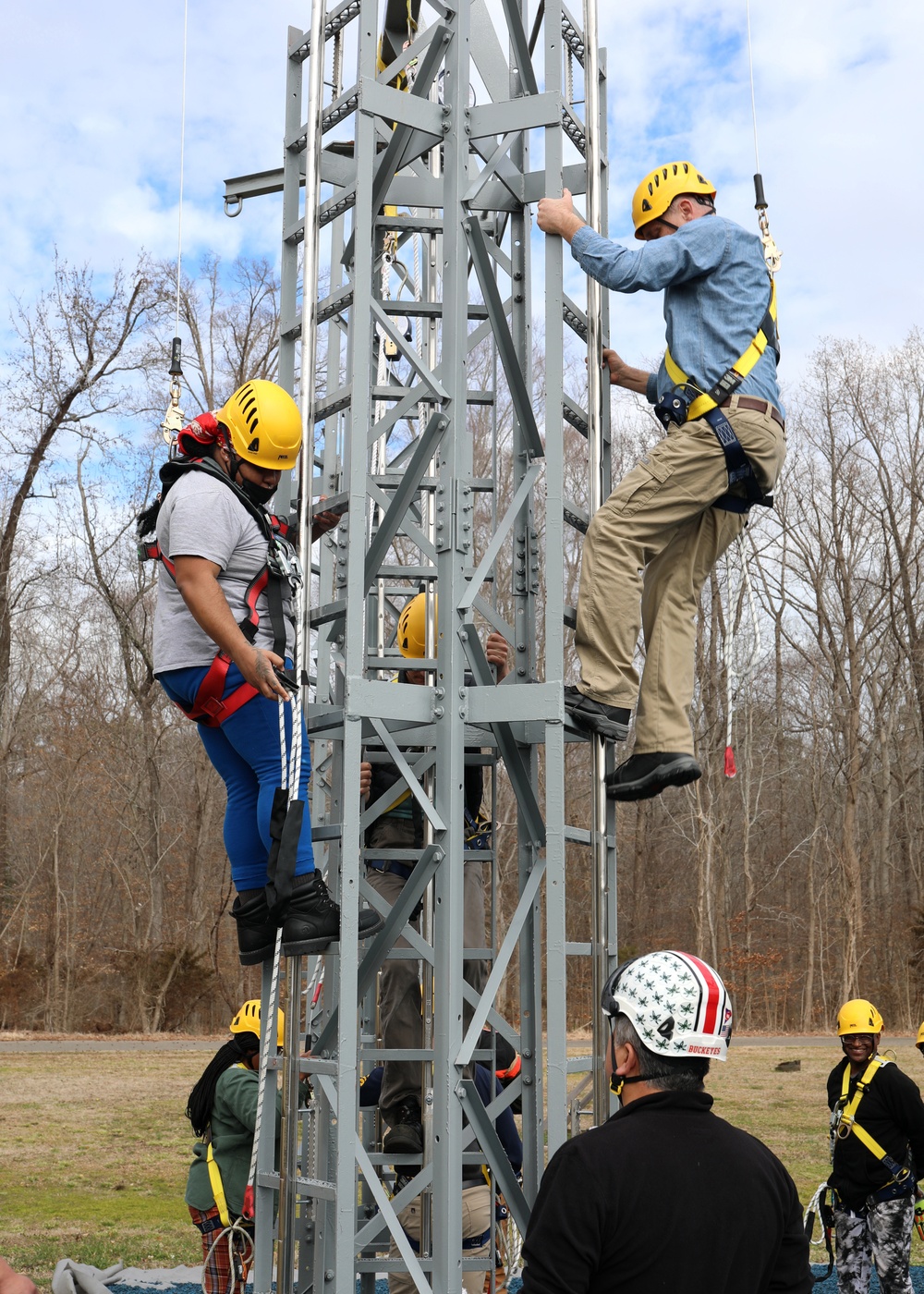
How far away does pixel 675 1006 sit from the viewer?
296 cm

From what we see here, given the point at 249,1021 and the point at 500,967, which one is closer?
the point at 500,967

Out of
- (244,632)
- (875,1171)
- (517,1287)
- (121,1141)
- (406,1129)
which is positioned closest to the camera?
(244,632)

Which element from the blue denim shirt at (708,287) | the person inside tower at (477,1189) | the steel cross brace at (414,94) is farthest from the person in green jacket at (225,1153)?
the steel cross brace at (414,94)

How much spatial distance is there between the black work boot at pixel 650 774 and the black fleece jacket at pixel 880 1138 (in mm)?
5009

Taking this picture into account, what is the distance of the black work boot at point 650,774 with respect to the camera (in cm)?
500

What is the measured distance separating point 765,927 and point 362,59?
109ft

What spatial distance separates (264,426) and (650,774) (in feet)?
6.16

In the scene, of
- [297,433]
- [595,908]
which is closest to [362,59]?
[297,433]

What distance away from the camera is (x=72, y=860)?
3306 centimetres

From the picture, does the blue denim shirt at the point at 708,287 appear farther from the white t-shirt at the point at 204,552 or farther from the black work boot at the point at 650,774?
the white t-shirt at the point at 204,552

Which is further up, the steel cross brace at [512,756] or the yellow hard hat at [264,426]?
the yellow hard hat at [264,426]

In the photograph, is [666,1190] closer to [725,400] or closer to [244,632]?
[244,632]

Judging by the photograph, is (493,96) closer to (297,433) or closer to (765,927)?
(297,433)

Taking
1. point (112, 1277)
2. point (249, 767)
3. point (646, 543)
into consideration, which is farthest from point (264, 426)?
point (112, 1277)
